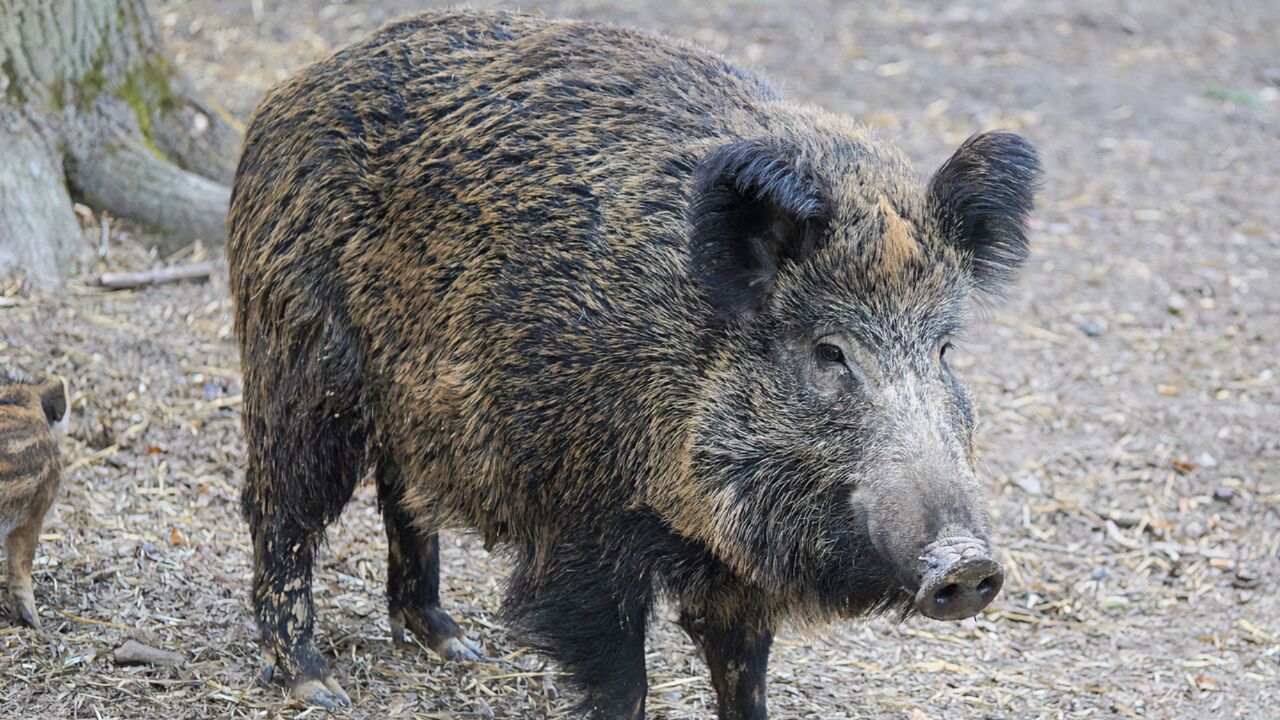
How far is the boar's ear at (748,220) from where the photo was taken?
3.58m

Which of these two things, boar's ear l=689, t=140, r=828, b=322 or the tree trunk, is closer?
boar's ear l=689, t=140, r=828, b=322

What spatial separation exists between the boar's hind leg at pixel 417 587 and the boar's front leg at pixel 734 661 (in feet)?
3.62

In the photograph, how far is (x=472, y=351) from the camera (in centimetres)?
411

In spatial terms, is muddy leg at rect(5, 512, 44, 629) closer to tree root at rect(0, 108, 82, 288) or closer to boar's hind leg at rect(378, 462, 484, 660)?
boar's hind leg at rect(378, 462, 484, 660)

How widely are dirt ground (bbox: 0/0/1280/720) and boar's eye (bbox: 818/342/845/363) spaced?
3.85 ft

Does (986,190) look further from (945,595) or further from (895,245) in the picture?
(945,595)

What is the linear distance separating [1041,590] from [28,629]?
13.6ft

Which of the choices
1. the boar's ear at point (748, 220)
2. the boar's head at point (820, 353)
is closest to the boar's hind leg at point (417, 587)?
the boar's head at point (820, 353)

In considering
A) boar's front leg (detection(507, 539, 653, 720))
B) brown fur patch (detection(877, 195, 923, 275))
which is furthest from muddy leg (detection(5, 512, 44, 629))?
brown fur patch (detection(877, 195, 923, 275))

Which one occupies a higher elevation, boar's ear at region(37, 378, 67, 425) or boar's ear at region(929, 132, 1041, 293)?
boar's ear at region(929, 132, 1041, 293)

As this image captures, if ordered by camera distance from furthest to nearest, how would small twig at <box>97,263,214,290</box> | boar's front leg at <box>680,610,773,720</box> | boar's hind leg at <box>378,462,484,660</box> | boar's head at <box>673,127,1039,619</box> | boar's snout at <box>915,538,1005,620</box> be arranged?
small twig at <box>97,263,214,290</box> < boar's hind leg at <box>378,462,484,660</box> < boar's front leg at <box>680,610,773,720</box> < boar's head at <box>673,127,1039,619</box> < boar's snout at <box>915,538,1005,620</box>

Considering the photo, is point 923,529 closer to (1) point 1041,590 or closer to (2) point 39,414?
(1) point 1041,590

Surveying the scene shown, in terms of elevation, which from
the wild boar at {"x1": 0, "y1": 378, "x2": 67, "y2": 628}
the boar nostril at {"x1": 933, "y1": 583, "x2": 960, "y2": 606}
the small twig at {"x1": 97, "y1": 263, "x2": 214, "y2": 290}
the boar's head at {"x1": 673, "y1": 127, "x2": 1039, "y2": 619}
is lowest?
the small twig at {"x1": 97, "y1": 263, "x2": 214, "y2": 290}

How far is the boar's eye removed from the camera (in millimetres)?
3678
